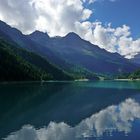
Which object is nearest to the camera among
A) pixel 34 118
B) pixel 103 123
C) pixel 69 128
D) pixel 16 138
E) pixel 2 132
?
pixel 16 138

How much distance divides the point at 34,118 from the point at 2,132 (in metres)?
13.8

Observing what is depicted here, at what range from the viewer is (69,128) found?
47188mm

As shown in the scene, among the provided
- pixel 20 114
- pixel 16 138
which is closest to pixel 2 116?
pixel 20 114

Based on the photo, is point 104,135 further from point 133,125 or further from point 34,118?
point 34,118

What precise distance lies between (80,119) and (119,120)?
6815 mm

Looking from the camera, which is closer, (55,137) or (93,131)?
(55,137)

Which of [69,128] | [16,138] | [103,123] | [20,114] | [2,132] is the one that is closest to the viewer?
[16,138]

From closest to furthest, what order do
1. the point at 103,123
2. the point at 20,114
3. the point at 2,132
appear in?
1. the point at 2,132
2. the point at 103,123
3. the point at 20,114

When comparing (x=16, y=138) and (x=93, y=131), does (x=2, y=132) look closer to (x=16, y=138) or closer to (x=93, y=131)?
(x=16, y=138)

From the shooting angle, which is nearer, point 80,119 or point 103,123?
point 103,123

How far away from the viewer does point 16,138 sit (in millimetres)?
39250

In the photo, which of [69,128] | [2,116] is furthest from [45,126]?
[2,116]

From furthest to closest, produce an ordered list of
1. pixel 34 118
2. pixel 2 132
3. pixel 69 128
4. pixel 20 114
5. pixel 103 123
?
1. pixel 20 114
2. pixel 34 118
3. pixel 103 123
4. pixel 69 128
5. pixel 2 132

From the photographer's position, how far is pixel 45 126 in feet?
159
